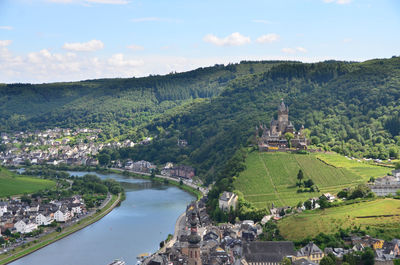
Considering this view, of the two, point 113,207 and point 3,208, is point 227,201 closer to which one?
point 113,207

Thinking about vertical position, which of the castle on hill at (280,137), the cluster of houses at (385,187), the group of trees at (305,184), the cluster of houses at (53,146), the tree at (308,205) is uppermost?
the castle on hill at (280,137)

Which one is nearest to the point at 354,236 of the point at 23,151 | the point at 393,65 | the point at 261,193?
the point at 261,193

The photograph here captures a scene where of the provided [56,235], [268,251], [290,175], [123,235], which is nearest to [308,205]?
[290,175]

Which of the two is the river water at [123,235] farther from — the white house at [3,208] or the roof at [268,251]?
the roof at [268,251]

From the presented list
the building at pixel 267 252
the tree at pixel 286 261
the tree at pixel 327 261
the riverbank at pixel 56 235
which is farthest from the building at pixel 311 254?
the riverbank at pixel 56 235

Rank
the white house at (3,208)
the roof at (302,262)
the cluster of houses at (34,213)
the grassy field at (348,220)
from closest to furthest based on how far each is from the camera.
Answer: the roof at (302,262)
the grassy field at (348,220)
the cluster of houses at (34,213)
the white house at (3,208)

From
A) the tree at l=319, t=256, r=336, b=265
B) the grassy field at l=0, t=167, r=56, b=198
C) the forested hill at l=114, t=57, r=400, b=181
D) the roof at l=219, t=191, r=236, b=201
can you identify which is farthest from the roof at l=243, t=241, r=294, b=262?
the grassy field at l=0, t=167, r=56, b=198

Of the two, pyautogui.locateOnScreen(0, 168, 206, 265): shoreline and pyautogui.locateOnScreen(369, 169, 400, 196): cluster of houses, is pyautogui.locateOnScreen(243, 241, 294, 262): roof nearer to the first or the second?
pyautogui.locateOnScreen(0, 168, 206, 265): shoreline
